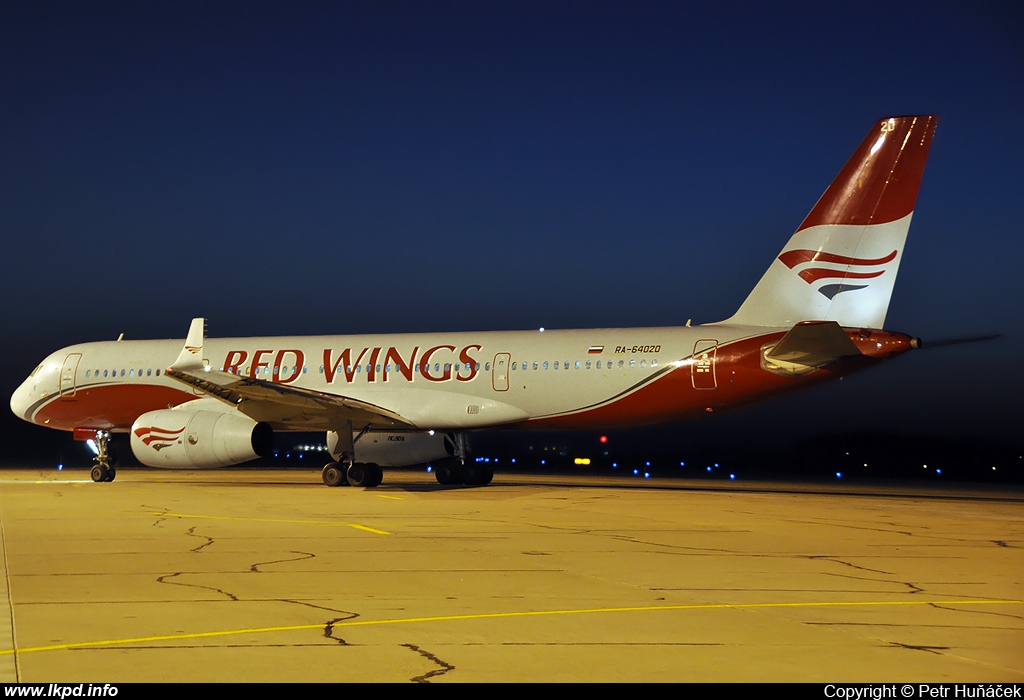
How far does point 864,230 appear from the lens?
21750 mm

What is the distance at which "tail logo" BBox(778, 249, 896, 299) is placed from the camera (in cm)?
2170

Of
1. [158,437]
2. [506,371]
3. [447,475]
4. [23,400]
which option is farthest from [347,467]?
[23,400]

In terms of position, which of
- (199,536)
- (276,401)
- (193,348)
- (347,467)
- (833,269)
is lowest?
(199,536)

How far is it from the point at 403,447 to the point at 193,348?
628cm

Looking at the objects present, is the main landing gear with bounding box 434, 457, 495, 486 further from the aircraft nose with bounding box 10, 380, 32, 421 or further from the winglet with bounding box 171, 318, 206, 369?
the aircraft nose with bounding box 10, 380, 32, 421

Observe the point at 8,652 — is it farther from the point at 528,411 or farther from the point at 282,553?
the point at 528,411

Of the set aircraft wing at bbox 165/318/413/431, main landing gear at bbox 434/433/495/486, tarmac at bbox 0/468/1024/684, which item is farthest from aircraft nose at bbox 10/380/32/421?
tarmac at bbox 0/468/1024/684

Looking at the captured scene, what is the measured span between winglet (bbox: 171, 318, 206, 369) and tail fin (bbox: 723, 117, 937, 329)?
42.1 feet

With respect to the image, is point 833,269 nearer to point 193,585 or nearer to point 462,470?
point 462,470

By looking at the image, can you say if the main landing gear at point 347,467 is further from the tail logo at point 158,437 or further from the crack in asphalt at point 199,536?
the crack in asphalt at point 199,536

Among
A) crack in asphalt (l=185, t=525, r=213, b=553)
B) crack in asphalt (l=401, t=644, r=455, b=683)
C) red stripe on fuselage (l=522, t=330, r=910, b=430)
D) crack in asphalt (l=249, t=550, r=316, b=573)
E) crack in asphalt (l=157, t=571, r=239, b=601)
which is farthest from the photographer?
red stripe on fuselage (l=522, t=330, r=910, b=430)

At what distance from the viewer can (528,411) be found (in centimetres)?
2478

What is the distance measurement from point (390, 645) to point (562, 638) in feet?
3.69

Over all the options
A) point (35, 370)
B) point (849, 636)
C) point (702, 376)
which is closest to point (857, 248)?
point (702, 376)
